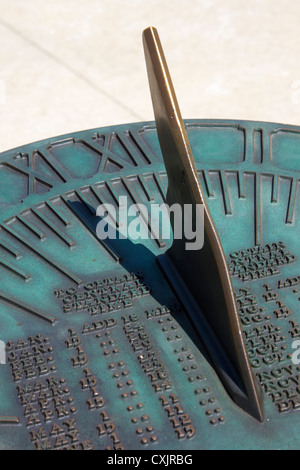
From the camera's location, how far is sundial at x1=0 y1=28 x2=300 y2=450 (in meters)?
5.62

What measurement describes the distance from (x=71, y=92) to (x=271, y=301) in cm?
599

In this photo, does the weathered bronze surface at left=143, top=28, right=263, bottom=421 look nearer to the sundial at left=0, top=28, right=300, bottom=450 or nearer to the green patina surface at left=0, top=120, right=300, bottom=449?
the sundial at left=0, top=28, right=300, bottom=450

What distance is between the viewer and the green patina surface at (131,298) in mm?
5613

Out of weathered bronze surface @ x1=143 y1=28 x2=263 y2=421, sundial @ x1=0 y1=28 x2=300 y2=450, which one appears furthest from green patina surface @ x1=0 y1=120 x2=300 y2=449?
weathered bronze surface @ x1=143 y1=28 x2=263 y2=421

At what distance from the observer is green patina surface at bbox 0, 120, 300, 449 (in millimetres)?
5613

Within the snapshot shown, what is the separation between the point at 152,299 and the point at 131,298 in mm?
173

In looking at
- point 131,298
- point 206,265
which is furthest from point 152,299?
point 206,265

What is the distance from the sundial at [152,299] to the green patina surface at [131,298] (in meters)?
0.01

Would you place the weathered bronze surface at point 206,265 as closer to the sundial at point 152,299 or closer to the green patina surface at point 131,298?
the sundial at point 152,299

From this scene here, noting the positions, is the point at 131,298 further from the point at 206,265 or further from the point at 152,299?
the point at 206,265

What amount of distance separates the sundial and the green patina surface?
0.01 meters

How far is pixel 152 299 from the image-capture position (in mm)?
6609

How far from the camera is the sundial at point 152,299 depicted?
18.5 ft

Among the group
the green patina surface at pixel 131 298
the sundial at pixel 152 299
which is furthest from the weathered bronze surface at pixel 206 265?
the green patina surface at pixel 131 298
